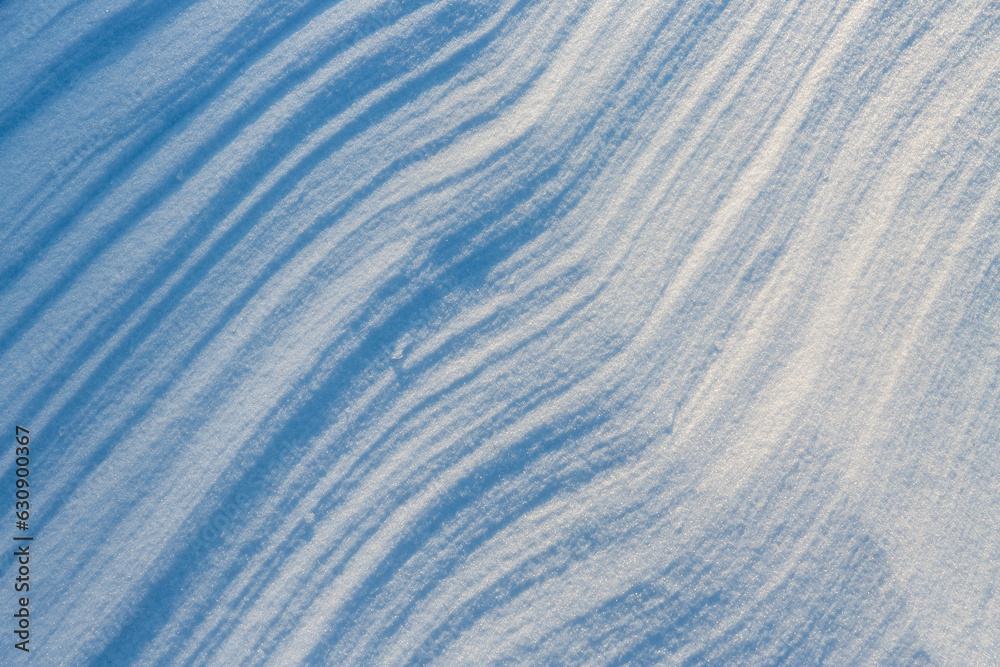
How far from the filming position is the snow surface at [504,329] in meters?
2.03

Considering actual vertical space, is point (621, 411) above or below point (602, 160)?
below

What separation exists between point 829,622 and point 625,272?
136 cm

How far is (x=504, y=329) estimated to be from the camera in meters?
2.15

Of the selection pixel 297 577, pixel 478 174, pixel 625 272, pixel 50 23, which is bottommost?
pixel 297 577

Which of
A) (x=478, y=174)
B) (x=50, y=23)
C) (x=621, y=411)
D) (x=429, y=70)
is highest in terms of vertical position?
(x=50, y=23)

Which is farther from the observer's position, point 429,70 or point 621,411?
point 429,70

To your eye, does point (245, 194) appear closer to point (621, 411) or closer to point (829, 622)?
point (621, 411)

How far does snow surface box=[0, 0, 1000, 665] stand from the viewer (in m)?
2.03

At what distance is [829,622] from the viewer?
2004mm

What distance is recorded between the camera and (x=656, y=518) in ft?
→ 6.71

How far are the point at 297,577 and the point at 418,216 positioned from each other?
4.36 ft

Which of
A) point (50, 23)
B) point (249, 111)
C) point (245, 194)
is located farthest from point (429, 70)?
point (50, 23)

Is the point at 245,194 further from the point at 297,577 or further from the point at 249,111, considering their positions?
Answer: the point at 297,577

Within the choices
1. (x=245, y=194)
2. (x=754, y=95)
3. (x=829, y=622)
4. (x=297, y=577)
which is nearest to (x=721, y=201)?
(x=754, y=95)
